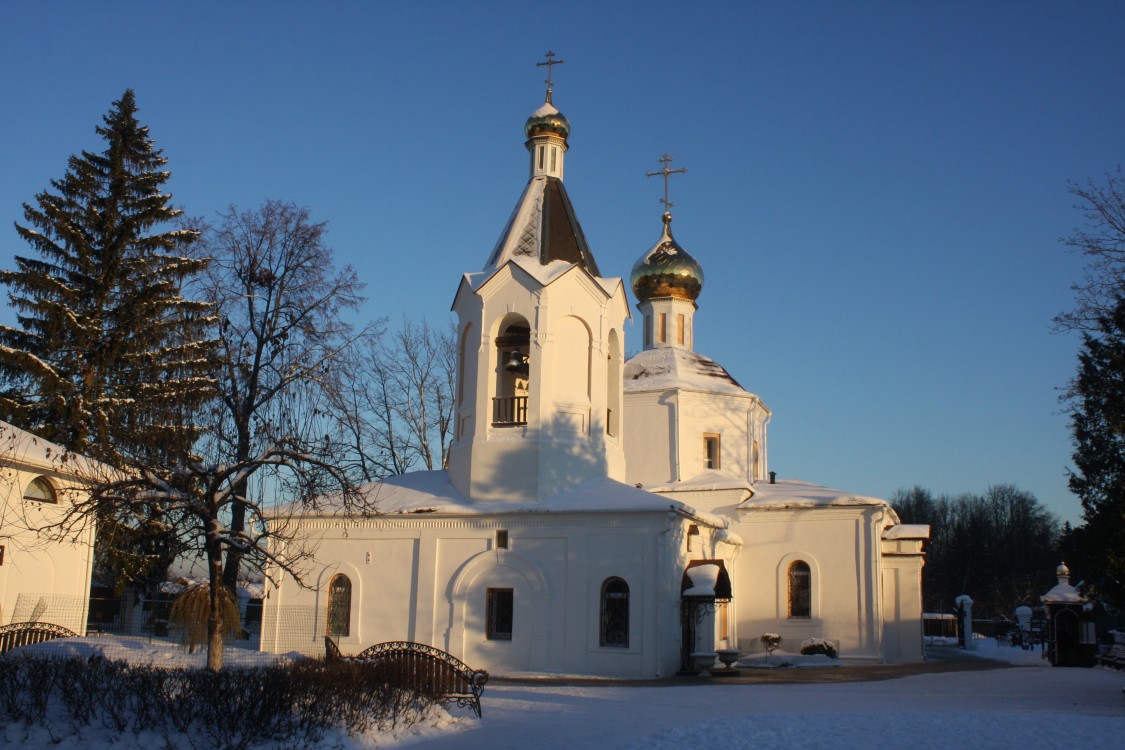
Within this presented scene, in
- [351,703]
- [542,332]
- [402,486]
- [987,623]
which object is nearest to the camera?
[351,703]

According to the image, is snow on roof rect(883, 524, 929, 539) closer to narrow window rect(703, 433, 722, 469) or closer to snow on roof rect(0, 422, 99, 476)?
narrow window rect(703, 433, 722, 469)

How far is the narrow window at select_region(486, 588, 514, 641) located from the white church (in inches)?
1.1

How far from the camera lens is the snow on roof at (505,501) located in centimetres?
2000

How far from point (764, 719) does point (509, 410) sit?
11079 millimetres

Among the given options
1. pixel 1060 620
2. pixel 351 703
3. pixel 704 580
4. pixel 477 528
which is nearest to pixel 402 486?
pixel 477 528

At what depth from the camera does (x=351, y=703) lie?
10.9 m

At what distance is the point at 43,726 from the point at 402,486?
42.2 feet

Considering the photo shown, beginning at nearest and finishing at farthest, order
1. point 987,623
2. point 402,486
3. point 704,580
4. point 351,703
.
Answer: point 351,703, point 704,580, point 402,486, point 987,623

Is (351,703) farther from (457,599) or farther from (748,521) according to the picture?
(748,521)

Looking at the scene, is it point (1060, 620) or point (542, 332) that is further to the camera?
point (1060, 620)

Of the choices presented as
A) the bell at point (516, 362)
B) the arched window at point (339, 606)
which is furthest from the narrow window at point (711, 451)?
the arched window at point (339, 606)

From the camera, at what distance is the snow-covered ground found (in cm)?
1048

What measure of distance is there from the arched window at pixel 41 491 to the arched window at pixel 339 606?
5.84m

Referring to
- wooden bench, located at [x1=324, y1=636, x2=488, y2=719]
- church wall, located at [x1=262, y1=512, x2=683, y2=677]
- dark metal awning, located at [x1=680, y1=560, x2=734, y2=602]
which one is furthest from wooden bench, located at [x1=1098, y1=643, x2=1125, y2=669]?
wooden bench, located at [x1=324, y1=636, x2=488, y2=719]
